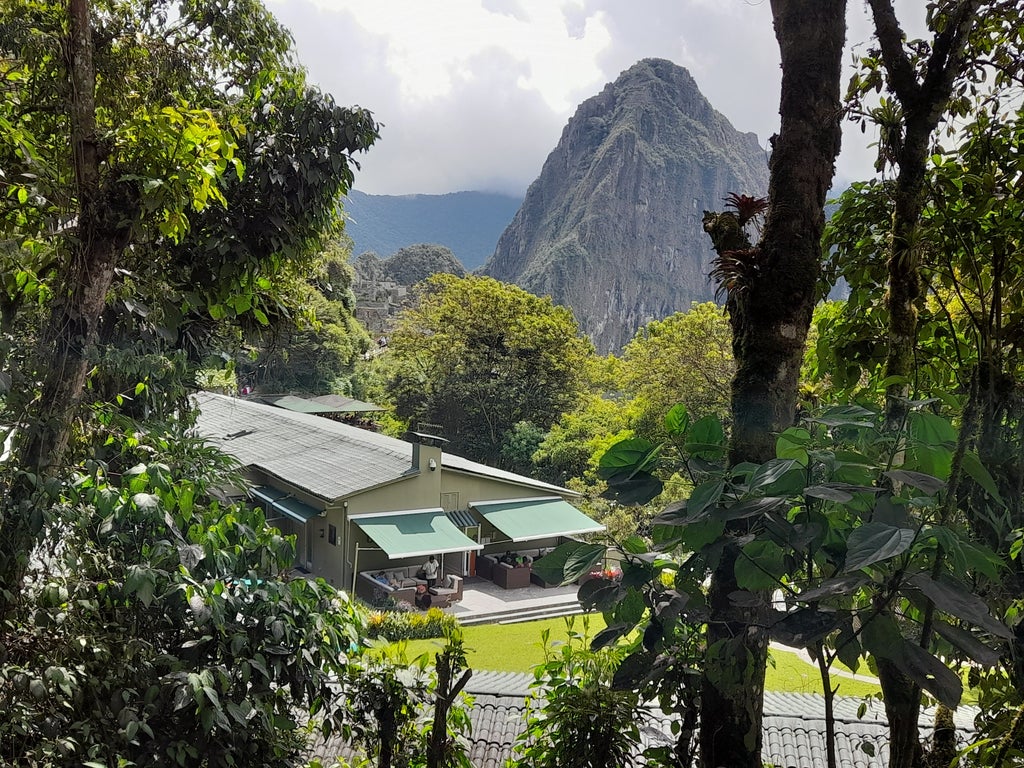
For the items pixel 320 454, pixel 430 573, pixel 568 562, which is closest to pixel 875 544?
pixel 568 562

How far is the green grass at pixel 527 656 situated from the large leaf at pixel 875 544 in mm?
5349

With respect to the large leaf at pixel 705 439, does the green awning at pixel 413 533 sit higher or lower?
higher

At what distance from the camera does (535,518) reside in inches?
461

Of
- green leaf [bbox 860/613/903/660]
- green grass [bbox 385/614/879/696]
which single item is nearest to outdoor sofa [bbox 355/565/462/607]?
green grass [bbox 385/614/879/696]

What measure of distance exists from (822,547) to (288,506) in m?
11.0

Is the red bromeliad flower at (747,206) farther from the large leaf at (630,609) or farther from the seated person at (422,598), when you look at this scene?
the seated person at (422,598)

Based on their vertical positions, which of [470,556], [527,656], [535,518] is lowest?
[527,656]

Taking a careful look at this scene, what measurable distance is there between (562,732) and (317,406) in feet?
66.2

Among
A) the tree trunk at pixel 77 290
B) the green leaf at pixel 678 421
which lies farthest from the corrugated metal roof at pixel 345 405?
the green leaf at pixel 678 421

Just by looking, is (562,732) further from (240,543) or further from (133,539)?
(133,539)

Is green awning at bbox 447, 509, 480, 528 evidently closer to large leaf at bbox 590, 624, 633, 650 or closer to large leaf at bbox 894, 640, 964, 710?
large leaf at bbox 590, 624, 633, 650

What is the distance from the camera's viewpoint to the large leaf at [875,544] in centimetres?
74

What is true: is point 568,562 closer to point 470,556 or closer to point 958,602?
point 958,602

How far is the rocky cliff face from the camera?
64.1m
